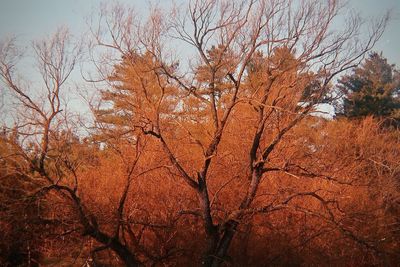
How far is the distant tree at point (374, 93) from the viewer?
79.2ft

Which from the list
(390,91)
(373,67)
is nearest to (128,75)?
(390,91)

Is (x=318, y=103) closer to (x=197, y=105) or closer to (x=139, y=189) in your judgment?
(x=197, y=105)

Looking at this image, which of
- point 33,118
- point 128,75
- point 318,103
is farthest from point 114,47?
point 318,103

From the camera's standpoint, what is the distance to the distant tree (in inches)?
950

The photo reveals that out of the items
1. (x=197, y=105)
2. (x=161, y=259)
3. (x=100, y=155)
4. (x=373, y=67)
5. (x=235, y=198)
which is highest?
(x=373, y=67)

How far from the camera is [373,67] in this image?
3045 cm

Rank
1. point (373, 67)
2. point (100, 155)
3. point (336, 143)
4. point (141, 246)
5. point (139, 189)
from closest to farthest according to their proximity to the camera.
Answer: point (141, 246) → point (139, 189) → point (100, 155) → point (336, 143) → point (373, 67)

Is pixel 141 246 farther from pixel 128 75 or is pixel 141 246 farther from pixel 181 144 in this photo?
pixel 128 75

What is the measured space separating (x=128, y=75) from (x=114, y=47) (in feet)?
2.77

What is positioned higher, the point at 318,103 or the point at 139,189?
the point at 318,103

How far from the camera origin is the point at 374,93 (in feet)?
82.4

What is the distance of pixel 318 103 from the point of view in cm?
912

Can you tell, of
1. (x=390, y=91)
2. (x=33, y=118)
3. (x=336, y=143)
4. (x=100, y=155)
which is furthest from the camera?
(x=390, y=91)

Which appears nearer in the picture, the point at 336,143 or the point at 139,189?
the point at 139,189
